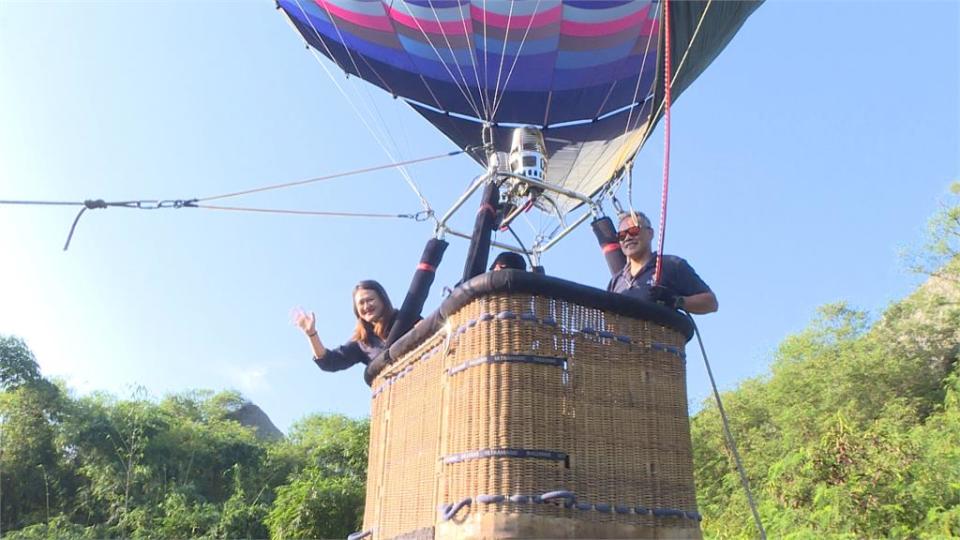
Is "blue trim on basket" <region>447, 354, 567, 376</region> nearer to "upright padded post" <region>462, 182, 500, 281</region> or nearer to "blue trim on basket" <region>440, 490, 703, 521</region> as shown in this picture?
"blue trim on basket" <region>440, 490, 703, 521</region>

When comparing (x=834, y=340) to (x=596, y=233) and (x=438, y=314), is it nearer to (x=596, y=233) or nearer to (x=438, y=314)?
(x=596, y=233)

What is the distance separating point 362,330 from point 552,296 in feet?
3.83

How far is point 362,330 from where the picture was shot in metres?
2.39

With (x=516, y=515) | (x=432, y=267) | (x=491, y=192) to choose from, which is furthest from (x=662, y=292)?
(x=491, y=192)

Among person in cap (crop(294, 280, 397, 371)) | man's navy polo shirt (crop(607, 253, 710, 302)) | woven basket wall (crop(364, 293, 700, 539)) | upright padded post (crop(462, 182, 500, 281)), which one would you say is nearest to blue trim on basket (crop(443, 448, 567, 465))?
woven basket wall (crop(364, 293, 700, 539))

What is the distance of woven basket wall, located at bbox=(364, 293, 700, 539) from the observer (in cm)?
124

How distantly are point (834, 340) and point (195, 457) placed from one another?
1351 cm

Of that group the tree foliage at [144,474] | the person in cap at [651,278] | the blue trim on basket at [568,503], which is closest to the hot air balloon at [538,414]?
the blue trim on basket at [568,503]

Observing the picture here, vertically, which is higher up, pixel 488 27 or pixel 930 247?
pixel 930 247

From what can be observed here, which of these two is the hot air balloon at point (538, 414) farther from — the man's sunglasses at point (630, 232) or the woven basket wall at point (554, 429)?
the man's sunglasses at point (630, 232)

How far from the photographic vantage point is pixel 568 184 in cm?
549

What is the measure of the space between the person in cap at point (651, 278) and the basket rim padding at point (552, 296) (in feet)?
0.31

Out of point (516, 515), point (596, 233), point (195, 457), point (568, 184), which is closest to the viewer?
point (516, 515)

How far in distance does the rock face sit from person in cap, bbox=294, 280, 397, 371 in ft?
74.3
